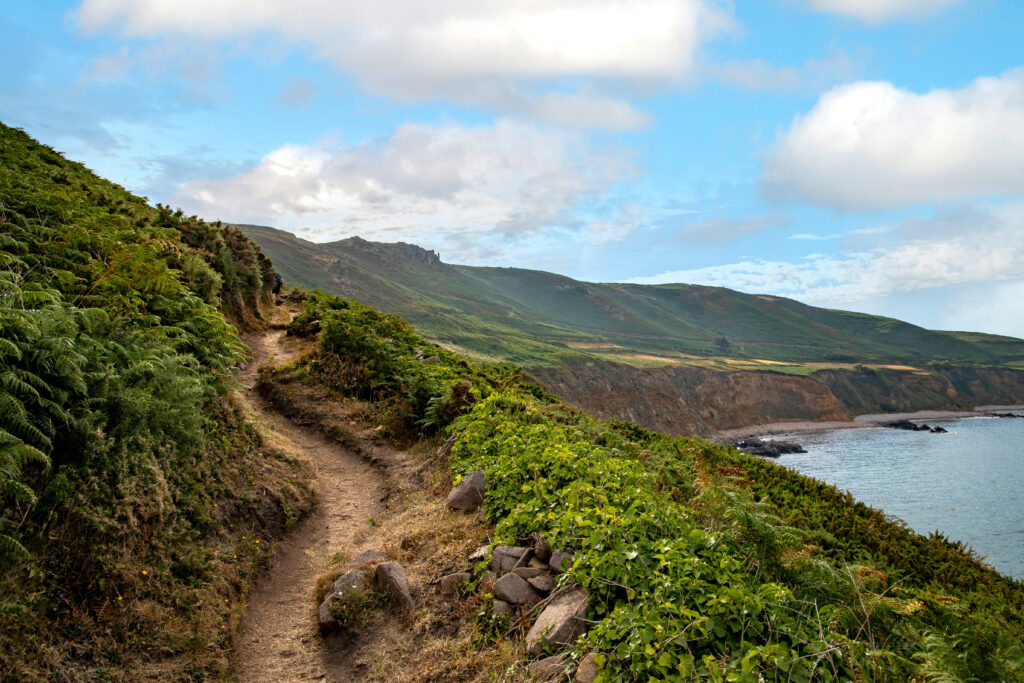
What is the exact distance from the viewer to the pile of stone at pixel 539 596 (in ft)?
15.3

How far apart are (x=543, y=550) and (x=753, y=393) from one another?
337 feet

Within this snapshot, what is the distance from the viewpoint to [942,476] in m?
43.8

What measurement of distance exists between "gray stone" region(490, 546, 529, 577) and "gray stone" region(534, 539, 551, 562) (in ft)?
0.59

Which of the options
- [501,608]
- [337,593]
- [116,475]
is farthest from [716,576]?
[116,475]

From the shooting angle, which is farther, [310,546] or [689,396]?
[689,396]

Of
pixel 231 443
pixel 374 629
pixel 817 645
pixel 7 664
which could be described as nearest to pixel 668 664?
pixel 817 645

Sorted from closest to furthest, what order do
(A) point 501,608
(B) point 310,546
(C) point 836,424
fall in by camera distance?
(A) point 501,608, (B) point 310,546, (C) point 836,424

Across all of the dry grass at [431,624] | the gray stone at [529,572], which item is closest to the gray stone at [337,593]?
the dry grass at [431,624]

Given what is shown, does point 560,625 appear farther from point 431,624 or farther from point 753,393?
point 753,393

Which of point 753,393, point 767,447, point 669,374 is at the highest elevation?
point 669,374

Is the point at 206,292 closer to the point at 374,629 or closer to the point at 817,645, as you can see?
the point at 374,629

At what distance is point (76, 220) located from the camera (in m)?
11.8

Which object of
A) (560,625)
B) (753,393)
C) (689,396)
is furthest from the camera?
(753,393)

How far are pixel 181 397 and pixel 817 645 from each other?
8.12m
